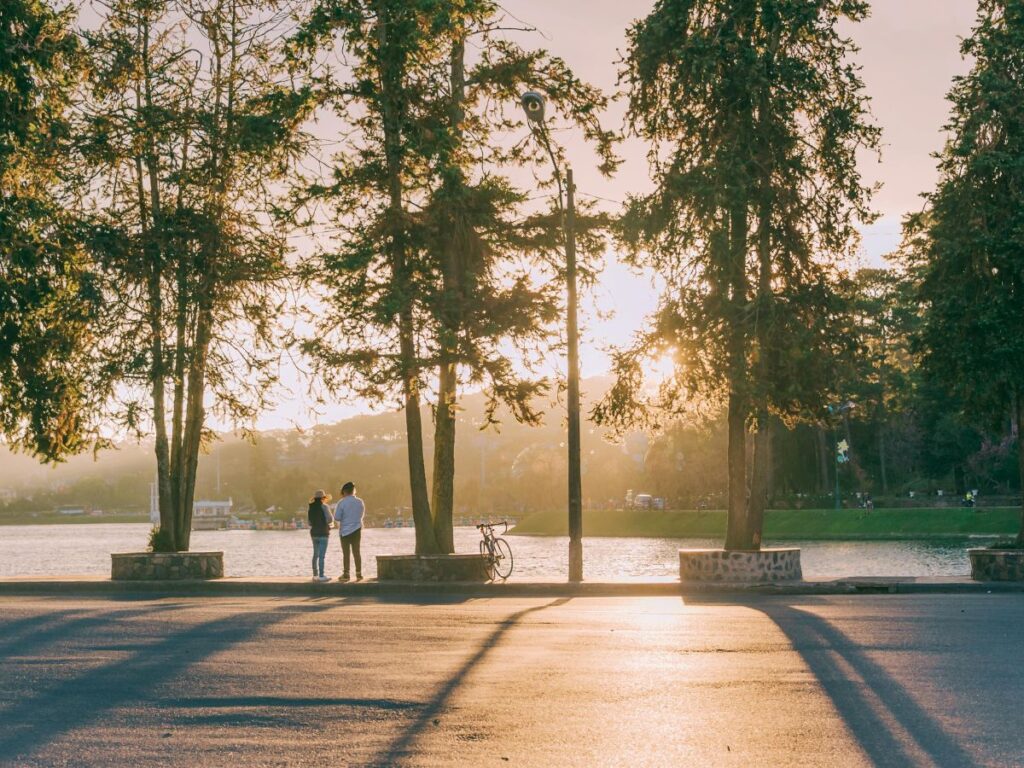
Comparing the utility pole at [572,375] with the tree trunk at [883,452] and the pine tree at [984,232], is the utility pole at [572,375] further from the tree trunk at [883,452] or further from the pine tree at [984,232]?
the tree trunk at [883,452]

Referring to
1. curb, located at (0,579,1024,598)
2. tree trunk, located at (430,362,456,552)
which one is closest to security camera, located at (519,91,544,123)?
tree trunk, located at (430,362,456,552)

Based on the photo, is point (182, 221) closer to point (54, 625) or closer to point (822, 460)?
point (54, 625)

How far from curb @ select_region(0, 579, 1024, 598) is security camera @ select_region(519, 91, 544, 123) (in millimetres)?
8489

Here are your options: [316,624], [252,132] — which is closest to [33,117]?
[252,132]

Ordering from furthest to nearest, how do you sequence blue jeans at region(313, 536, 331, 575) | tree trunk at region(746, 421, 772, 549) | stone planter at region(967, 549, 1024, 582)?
blue jeans at region(313, 536, 331, 575)
tree trunk at region(746, 421, 772, 549)
stone planter at region(967, 549, 1024, 582)

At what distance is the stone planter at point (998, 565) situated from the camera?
73.7 ft

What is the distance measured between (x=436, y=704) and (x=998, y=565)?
15780 millimetres

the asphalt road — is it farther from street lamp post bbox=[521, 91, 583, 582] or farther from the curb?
street lamp post bbox=[521, 91, 583, 582]

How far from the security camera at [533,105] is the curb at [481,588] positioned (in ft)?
27.8

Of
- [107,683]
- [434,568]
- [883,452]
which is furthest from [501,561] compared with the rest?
[883,452]

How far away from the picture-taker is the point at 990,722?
8.65 m

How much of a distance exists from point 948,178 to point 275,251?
44.8ft

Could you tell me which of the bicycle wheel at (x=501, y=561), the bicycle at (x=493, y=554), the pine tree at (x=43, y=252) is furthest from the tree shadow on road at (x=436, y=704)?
the pine tree at (x=43, y=252)

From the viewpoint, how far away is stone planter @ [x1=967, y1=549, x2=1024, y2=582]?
884 inches
